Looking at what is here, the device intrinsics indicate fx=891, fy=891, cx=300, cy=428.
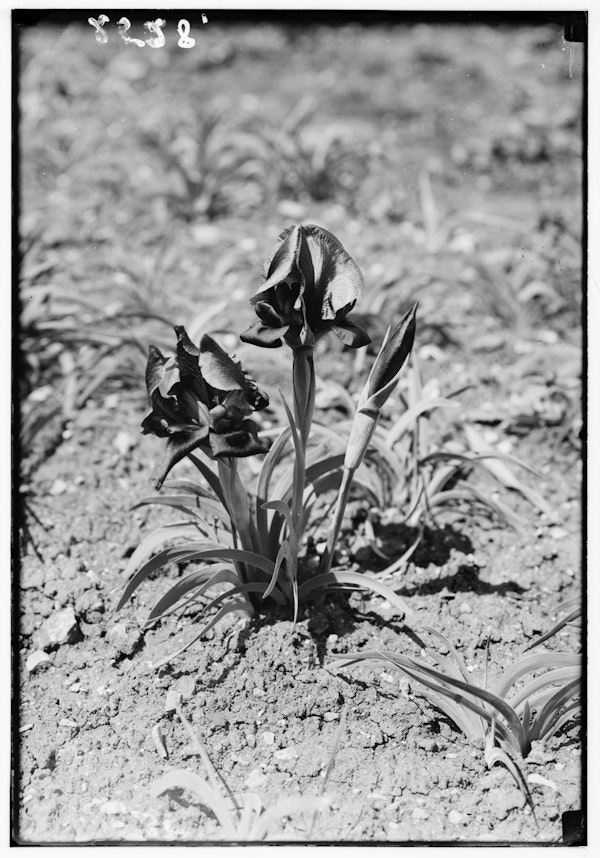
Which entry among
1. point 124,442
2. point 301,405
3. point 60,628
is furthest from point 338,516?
point 124,442

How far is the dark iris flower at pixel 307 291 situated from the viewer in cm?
183

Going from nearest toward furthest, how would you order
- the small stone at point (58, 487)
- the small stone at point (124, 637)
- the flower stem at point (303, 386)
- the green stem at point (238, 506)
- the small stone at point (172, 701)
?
the flower stem at point (303, 386) → the green stem at point (238, 506) → the small stone at point (172, 701) → the small stone at point (124, 637) → the small stone at point (58, 487)

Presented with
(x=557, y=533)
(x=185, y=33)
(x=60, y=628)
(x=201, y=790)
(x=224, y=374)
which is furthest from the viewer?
(x=557, y=533)

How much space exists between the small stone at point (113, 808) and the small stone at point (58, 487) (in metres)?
1.21

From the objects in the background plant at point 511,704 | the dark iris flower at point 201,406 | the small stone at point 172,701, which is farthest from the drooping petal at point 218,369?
the small stone at point 172,701

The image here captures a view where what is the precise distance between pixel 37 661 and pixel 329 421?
4.32 ft

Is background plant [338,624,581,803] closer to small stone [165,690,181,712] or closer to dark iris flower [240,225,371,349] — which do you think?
small stone [165,690,181,712]

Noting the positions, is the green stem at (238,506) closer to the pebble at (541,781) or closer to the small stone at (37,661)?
the small stone at (37,661)

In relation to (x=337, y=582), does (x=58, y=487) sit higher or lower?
higher

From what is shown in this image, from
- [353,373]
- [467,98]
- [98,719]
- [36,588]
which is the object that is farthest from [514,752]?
[467,98]

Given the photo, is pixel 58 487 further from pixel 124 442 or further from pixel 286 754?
pixel 286 754

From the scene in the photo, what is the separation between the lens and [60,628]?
243 centimetres

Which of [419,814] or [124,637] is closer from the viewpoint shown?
[419,814]

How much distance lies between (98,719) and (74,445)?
47.3 inches
